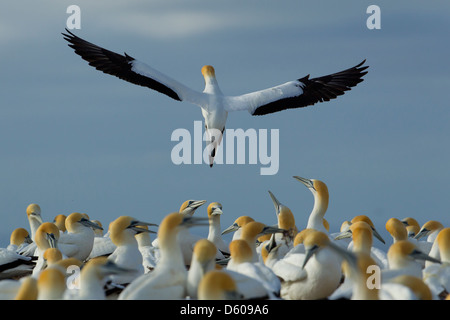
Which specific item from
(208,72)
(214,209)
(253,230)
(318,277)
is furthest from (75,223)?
(318,277)

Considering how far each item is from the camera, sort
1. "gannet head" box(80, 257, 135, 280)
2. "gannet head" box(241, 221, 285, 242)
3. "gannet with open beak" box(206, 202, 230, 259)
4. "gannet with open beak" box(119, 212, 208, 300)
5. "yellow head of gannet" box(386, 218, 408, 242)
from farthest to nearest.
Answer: "gannet with open beak" box(206, 202, 230, 259), "yellow head of gannet" box(386, 218, 408, 242), "gannet head" box(241, 221, 285, 242), "gannet head" box(80, 257, 135, 280), "gannet with open beak" box(119, 212, 208, 300)

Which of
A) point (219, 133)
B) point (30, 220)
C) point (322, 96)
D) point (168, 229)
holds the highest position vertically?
point (322, 96)

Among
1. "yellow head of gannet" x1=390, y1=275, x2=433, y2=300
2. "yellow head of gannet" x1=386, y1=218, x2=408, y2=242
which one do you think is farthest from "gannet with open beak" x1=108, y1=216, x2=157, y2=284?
"yellow head of gannet" x1=390, y1=275, x2=433, y2=300

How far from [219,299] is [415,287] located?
5.48ft

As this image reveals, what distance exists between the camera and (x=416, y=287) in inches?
274

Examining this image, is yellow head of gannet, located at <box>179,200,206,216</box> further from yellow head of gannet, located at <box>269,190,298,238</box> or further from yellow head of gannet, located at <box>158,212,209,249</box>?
yellow head of gannet, located at <box>158,212,209,249</box>

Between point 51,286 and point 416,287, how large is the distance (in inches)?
121

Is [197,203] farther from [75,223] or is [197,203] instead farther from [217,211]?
[75,223]

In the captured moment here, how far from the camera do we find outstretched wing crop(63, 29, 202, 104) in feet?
47.1

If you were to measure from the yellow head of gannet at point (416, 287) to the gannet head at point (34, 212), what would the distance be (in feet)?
33.6

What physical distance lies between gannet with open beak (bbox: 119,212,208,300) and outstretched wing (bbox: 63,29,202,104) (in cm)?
651
